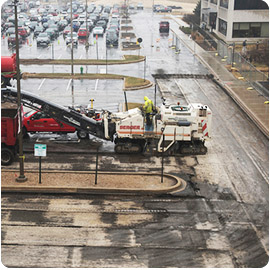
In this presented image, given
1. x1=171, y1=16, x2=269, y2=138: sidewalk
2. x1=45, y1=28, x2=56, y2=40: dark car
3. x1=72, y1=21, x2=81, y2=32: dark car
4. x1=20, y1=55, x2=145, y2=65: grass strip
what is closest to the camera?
x1=171, y1=16, x2=269, y2=138: sidewalk

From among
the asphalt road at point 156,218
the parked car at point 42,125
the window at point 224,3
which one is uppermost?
the window at point 224,3

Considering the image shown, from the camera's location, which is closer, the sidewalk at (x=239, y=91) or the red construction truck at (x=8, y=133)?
the red construction truck at (x=8, y=133)

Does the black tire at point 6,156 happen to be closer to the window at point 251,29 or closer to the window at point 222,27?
the window at point 251,29

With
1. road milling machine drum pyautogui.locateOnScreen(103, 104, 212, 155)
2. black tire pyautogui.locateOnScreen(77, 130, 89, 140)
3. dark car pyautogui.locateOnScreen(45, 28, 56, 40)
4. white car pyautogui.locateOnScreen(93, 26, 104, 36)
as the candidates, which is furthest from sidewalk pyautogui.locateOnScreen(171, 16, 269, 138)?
dark car pyautogui.locateOnScreen(45, 28, 56, 40)

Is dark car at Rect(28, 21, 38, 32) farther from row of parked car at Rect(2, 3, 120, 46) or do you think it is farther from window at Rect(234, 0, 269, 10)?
window at Rect(234, 0, 269, 10)

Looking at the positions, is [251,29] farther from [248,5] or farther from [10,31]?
[10,31]

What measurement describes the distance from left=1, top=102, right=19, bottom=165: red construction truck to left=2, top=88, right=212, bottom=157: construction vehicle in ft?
9.99

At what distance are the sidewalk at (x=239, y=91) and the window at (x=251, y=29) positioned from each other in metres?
6.22

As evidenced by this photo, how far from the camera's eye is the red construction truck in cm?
2522

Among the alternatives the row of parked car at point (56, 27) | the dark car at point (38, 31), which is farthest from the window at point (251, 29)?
the dark car at point (38, 31)

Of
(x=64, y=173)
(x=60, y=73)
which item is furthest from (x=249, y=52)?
(x=64, y=173)

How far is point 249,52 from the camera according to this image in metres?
56.6

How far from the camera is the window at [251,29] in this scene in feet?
219

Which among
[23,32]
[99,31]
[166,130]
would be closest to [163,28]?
[99,31]
